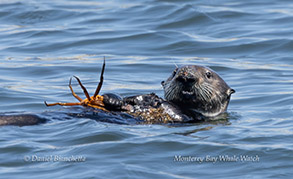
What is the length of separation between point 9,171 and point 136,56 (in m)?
6.59

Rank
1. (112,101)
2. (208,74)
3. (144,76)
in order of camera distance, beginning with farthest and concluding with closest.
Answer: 1. (144,76)
2. (208,74)
3. (112,101)

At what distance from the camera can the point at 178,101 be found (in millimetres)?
6688

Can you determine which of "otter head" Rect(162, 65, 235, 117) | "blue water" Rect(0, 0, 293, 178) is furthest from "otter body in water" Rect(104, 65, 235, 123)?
"blue water" Rect(0, 0, 293, 178)

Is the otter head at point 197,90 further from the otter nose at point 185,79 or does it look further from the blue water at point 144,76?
the blue water at point 144,76

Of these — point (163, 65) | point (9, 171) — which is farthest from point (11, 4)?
point (9, 171)

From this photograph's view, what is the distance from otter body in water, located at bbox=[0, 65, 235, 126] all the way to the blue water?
161 mm

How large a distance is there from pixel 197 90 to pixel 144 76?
11.8ft

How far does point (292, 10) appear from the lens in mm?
15164

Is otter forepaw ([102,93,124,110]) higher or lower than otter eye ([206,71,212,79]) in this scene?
lower

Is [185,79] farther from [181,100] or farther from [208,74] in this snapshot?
[208,74]

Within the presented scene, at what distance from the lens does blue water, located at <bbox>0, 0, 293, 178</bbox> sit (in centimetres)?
544

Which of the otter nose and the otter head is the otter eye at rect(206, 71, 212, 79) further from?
the otter nose

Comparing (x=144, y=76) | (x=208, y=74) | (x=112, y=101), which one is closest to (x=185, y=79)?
(x=208, y=74)

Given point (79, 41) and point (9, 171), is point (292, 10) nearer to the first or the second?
point (79, 41)
